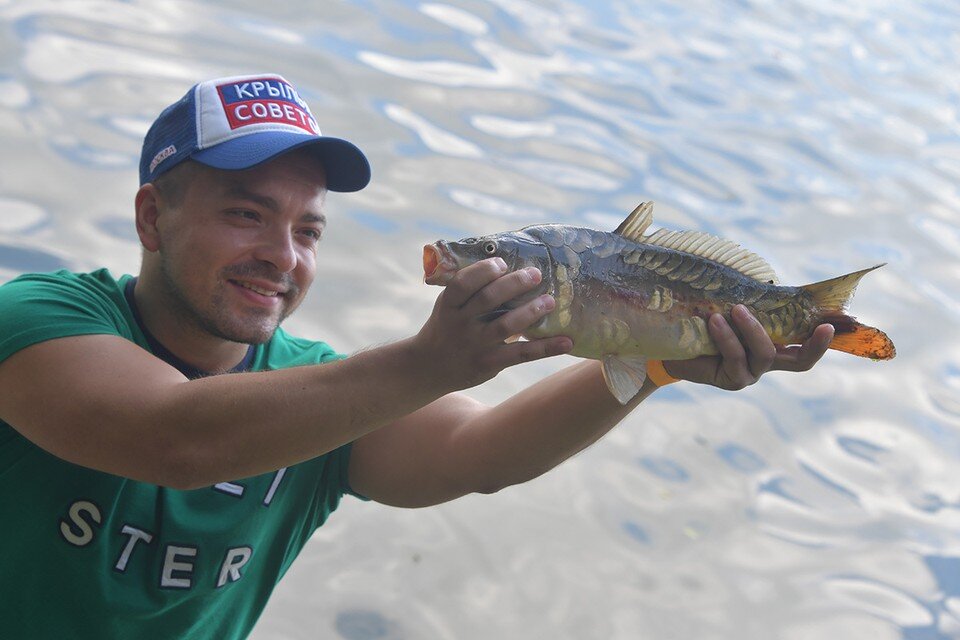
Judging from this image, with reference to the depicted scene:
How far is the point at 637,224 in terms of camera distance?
2482 millimetres

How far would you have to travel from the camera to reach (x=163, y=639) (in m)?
2.74

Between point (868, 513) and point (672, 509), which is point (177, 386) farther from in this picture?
point (868, 513)

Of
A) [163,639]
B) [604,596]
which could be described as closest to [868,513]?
[604,596]

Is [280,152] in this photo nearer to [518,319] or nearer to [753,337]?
[518,319]

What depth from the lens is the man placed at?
2.14 m

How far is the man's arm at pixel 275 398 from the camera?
2.08 m

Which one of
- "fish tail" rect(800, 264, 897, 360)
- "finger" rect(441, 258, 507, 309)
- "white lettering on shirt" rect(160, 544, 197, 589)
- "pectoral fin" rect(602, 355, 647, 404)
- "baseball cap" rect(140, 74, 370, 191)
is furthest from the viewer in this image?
"baseball cap" rect(140, 74, 370, 191)

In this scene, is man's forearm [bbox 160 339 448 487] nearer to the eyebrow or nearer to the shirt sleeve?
the shirt sleeve

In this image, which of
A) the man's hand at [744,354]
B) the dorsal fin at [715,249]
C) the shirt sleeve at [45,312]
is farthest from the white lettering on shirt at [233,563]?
the dorsal fin at [715,249]

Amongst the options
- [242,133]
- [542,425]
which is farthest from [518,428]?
[242,133]

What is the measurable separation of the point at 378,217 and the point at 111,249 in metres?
1.56

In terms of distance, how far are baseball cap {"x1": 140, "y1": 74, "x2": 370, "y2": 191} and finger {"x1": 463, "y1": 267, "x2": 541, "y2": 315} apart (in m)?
0.92

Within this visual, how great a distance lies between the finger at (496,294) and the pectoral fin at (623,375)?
1.44 ft

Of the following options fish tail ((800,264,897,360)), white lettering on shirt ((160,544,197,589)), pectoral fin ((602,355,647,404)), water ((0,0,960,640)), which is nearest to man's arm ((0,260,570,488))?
pectoral fin ((602,355,647,404))
